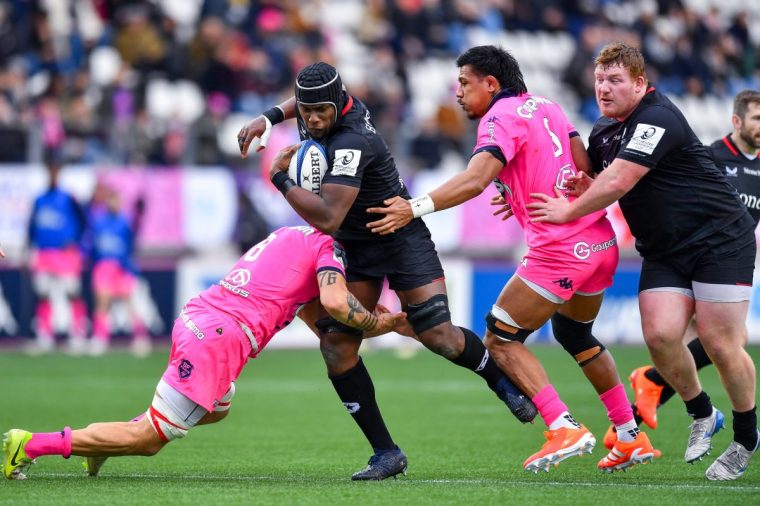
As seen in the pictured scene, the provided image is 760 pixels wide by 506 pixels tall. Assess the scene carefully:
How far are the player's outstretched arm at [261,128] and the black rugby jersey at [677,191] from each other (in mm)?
2316

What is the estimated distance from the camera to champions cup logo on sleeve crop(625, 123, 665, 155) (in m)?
7.47

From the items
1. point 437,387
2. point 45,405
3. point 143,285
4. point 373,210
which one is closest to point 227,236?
point 143,285

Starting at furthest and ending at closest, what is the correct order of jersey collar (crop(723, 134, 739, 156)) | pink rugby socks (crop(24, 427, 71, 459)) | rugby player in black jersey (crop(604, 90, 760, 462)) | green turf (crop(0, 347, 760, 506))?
jersey collar (crop(723, 134, 739, 156)), rugby player in black jersey (crop(604, 90, 760, 462)), pink rugby socks (crop(24, 427, 71, 459)), green turf (crop(0, 347, 760, 506))

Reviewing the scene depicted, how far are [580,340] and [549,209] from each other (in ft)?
3.64

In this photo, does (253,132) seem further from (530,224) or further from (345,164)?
(530,224)

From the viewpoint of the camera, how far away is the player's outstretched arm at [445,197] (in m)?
7.56

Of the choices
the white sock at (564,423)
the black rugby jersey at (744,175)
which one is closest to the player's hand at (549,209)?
the white sock at (564,423)

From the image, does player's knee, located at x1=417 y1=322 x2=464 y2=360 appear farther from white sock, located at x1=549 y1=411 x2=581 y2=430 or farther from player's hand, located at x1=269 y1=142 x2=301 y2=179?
player's hand, located at x1=269 y1=142 x2=301 y2=179

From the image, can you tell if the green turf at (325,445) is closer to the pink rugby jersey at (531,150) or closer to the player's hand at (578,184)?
the pink rugby jersey at (531,150)

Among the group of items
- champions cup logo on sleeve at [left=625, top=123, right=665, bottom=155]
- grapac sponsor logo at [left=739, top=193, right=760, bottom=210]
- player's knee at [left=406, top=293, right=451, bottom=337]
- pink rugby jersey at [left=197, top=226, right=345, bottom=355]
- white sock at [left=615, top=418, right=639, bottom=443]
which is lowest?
white sock at [left=615, top=418, right=639, bottom=443]

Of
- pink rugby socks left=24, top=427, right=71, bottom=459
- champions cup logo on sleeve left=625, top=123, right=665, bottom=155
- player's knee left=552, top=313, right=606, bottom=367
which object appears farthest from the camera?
player's knee left=552, top=313, right=606, bottom=367

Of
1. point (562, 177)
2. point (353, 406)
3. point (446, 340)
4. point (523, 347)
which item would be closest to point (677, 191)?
point (562, 177)

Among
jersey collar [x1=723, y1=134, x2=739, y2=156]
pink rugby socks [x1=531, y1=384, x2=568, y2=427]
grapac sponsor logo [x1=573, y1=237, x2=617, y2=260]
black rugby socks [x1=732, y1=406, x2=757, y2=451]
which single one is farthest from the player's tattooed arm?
jersey collar [x1=723, y1=134, x2=739, y2=156]

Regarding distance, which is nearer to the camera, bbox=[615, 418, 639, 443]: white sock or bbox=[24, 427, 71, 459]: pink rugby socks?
bbox=[24, 427, 71, 459]: pink rugby socks
